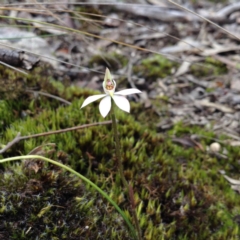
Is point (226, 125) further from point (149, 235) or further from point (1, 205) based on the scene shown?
point (1, 205)

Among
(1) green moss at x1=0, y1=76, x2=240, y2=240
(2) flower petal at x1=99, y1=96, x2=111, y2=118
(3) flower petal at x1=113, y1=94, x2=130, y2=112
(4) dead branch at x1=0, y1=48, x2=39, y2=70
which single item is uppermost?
(3) flower petal at x1=113, y1=94, x2=130, y2=112

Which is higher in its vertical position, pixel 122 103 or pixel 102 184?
pixel 122 103

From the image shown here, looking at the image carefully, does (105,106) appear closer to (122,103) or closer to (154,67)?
(122,103)

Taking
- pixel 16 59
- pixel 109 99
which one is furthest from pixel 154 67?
pixel 109 99

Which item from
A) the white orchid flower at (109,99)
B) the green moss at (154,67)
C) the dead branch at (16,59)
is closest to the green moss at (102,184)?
the dead branch at (16,59)

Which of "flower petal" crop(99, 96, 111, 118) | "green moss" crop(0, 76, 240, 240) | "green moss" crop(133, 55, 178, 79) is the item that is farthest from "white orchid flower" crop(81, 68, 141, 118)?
"green moss" crop(133, 55, 178, 79)

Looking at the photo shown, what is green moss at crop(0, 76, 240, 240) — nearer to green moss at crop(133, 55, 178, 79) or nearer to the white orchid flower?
the white orchid flower
